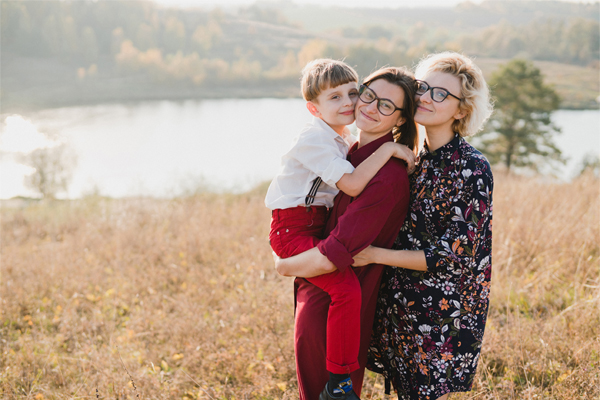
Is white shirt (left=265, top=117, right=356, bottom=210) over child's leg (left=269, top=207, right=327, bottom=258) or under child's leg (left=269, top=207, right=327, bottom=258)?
over

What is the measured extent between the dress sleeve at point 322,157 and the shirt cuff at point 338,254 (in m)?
0.29

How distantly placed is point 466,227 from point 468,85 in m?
0.67

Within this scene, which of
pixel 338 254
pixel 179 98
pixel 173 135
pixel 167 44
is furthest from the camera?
pixel 167 44

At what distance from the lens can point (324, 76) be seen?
2074 mm

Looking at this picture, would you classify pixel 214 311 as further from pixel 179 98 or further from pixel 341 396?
pixel 179 98

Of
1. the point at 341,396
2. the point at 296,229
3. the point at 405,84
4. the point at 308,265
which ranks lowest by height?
the point at 341,396

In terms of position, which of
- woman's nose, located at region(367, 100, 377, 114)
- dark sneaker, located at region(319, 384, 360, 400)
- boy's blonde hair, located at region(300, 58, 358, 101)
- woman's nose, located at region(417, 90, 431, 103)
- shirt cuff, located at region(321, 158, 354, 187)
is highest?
boy's blonde hair, located at region(300, 58, 358, 101)

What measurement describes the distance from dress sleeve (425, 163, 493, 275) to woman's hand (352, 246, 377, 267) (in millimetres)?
248

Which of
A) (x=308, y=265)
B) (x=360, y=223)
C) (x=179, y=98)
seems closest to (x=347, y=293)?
(x=308, y=265)

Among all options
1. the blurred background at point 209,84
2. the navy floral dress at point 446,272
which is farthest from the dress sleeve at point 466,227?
the blurred background at point 209,84

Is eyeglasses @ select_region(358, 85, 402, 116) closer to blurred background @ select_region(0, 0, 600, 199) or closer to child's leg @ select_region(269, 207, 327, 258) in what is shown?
child's leg @ select_region(269, 207, 327, 258)

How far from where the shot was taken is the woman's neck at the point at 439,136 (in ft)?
6.44

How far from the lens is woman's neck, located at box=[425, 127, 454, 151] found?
1962 mm

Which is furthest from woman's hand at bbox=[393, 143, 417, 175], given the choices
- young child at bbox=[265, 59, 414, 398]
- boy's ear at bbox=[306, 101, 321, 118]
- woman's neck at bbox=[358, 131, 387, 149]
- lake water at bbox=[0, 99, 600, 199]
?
lake water at bbox=[0, 99, 600, 199]
